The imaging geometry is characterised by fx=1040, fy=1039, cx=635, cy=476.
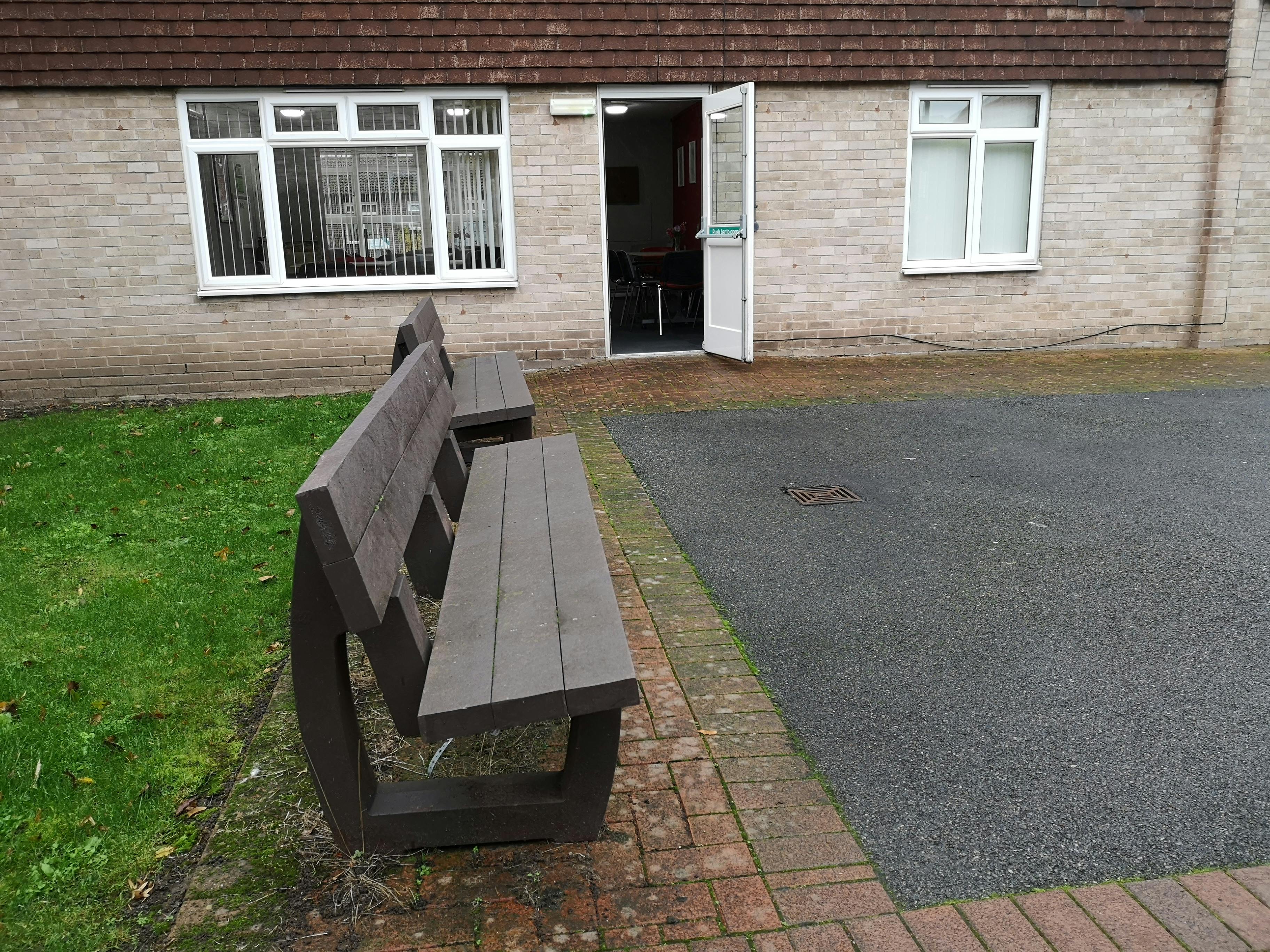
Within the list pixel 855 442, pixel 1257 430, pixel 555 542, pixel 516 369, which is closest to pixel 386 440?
pixel 555 542

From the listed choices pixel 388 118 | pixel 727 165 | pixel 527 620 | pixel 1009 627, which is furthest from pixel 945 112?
pixel 527 620

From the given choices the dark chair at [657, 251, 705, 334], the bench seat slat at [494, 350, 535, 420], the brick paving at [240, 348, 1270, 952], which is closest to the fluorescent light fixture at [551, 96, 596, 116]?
the dark chair at [657, 251, 705, 334]

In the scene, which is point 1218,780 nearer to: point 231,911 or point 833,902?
point 833,902

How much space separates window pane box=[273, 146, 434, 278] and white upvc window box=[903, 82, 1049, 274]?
5.10 metres

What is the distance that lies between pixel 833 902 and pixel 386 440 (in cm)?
162

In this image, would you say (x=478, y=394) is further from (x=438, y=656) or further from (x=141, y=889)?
(x=141, y=889)

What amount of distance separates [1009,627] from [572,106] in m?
7.70

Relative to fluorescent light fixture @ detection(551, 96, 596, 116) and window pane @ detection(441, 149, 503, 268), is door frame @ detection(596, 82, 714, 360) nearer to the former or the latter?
fluorescent light fixture @ detection(551, 96, 596, 116)

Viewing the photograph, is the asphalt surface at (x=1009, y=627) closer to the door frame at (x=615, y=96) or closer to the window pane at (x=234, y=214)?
the door frame at (x=615, y=96)

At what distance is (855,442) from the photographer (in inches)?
285

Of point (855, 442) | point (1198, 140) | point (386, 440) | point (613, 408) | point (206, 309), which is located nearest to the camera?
point (386, 440)

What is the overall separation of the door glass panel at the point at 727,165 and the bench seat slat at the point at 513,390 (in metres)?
3.81

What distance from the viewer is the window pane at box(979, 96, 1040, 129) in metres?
11.1

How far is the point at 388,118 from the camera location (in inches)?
396
